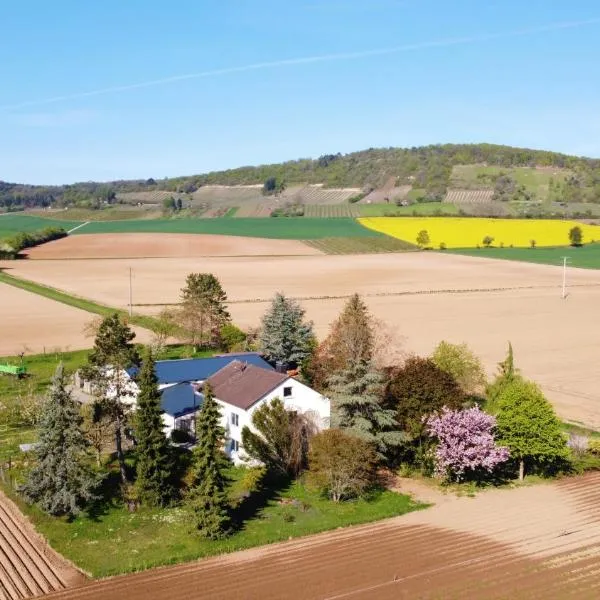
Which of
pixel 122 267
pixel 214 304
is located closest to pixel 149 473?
pixel 214 304

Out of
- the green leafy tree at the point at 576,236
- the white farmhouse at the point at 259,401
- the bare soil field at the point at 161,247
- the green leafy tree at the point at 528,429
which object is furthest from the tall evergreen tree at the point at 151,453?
the green leafy tree at the point at 576,236

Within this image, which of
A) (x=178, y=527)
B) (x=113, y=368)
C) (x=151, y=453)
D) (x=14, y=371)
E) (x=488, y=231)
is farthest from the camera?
(x=488, y=231)

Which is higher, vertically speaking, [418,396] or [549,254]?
[549,254]

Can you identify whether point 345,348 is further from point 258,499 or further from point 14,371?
point 14,371

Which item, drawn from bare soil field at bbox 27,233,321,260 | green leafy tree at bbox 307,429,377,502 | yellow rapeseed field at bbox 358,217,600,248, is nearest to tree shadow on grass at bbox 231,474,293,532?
green leafy tree at bbox 307,429,377,502

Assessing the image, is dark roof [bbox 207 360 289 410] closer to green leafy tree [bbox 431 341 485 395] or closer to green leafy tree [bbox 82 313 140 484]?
green leafy tree [bbox 82 313 140 484]

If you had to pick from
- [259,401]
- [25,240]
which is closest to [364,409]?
[259,401]

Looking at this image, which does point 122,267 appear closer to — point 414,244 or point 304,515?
point 414,244
